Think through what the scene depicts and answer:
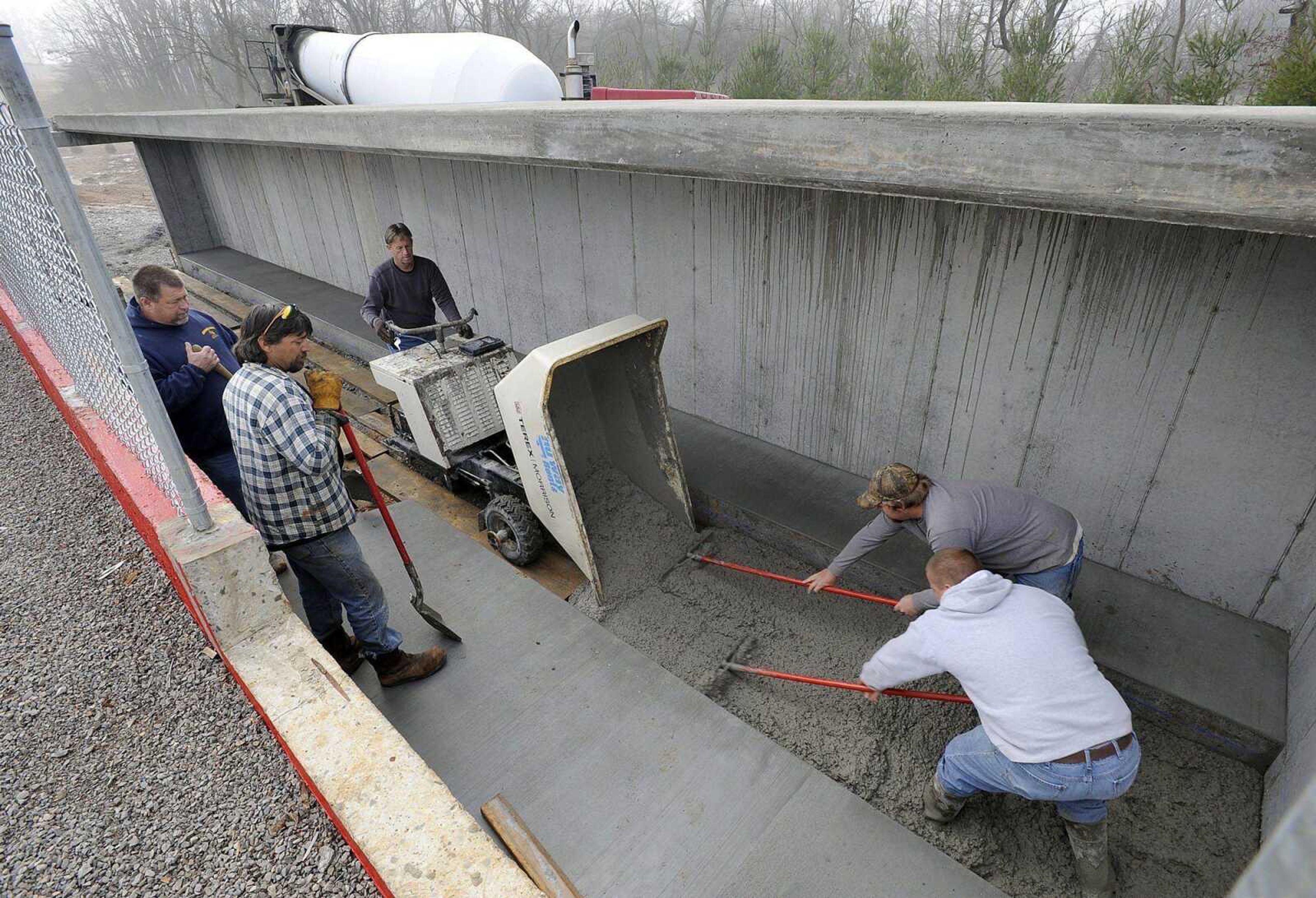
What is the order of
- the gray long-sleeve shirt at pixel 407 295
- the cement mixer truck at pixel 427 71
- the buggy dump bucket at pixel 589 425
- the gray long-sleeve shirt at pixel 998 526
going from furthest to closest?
the cement mixer truck at pixel 427 71, the gray long-sleeve shirt at pixel 407 295, the buggy dump bucket at pixel 589 425, the gray long-sleeve shirt at pixel 998 526

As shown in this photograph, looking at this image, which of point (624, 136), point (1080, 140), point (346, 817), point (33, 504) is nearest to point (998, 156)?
point (1080, 140)

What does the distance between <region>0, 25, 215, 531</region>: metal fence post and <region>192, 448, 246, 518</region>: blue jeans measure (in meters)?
1.24

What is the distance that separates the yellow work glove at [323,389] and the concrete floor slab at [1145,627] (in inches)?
96.2

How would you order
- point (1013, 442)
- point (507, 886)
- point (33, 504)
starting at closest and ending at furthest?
1. point (507, 886)
2. point (1013, 442)
3. point (33, 504)

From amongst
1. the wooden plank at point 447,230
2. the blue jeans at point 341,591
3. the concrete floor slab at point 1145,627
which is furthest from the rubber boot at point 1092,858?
the wooden plank at point 447,230

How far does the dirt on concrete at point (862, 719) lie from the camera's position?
2.63 metres

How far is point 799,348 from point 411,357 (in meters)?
2.70

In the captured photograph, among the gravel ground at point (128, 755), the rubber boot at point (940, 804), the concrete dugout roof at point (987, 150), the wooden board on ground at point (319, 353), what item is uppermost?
the concrete dugout roof at point (987, 150)

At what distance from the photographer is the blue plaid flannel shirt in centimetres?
254

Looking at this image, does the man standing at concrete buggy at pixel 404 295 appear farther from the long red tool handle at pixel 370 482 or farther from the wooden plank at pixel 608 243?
the long red tool handle at pixel 370 482

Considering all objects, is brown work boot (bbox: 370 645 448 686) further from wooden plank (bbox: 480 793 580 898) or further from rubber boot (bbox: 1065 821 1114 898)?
rubber boot (bbox: 1065 821 1114 898)

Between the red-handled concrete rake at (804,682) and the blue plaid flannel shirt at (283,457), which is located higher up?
the blue plaid flannel shirt at (283,457)

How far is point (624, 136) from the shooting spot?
310 centimetres

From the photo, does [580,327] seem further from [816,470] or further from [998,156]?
[998,156]
